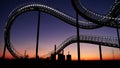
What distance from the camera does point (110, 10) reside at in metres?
20.6

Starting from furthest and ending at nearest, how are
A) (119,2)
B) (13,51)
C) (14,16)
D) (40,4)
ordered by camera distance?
(13,51)
(14,16)
(40,4)
(119,2)

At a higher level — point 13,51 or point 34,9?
point 34,9

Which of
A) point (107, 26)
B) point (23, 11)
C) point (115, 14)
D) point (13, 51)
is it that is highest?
point (23, 11)

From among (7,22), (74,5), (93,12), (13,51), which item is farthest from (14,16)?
(93,12)

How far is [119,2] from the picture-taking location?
62.5ft

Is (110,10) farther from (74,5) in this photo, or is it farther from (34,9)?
(34,9)

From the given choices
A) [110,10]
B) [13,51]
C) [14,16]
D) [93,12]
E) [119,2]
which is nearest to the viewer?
[119,2]

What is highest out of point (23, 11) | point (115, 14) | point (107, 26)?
point (23, 11)

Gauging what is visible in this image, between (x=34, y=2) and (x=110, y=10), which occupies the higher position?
(x=34, y=2)

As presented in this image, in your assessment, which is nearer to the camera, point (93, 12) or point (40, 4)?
point (93, 12)

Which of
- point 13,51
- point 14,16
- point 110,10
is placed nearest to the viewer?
point 110,10

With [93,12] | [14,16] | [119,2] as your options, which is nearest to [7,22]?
[14,16]

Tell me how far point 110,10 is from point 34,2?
1185 centimetres

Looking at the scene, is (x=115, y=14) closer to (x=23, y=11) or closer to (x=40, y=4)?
(x=40, y=4)
